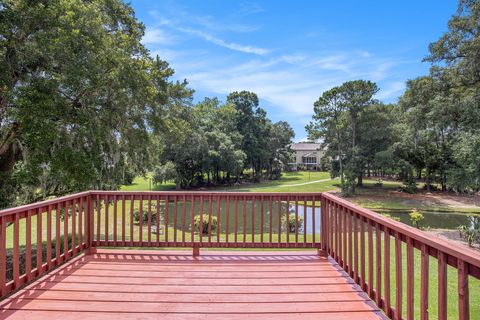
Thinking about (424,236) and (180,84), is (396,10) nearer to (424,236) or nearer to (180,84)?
(180,84)

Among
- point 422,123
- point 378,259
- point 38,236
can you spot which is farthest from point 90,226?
point 422,123

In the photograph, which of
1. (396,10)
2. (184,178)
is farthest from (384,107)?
(184,178)

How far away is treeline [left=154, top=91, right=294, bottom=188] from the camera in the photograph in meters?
23.7

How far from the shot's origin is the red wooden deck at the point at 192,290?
7.62 ft

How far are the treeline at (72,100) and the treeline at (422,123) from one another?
10115 mm

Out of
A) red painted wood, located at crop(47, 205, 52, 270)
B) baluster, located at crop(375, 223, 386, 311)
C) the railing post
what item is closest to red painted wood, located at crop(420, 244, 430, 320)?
baluster, located at crop(375, 223, 386, 311)

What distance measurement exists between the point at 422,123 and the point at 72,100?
1399 cm

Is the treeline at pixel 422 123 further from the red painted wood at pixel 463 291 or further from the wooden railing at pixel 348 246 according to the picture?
the red painted wood at pixel 463 291

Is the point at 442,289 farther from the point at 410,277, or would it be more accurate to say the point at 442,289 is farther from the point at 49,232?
the point at 49,232

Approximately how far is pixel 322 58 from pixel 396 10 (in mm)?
6164

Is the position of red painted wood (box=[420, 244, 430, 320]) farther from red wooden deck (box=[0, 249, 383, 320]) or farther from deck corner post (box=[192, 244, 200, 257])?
deck corner post (box=[192, 244, 200, 257])

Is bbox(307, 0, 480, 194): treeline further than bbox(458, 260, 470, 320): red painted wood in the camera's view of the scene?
Yes

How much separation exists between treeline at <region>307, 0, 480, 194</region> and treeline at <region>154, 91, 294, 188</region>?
7.75 meters

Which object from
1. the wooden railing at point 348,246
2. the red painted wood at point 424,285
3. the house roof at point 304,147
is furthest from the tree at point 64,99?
the house roof at point 304,147
